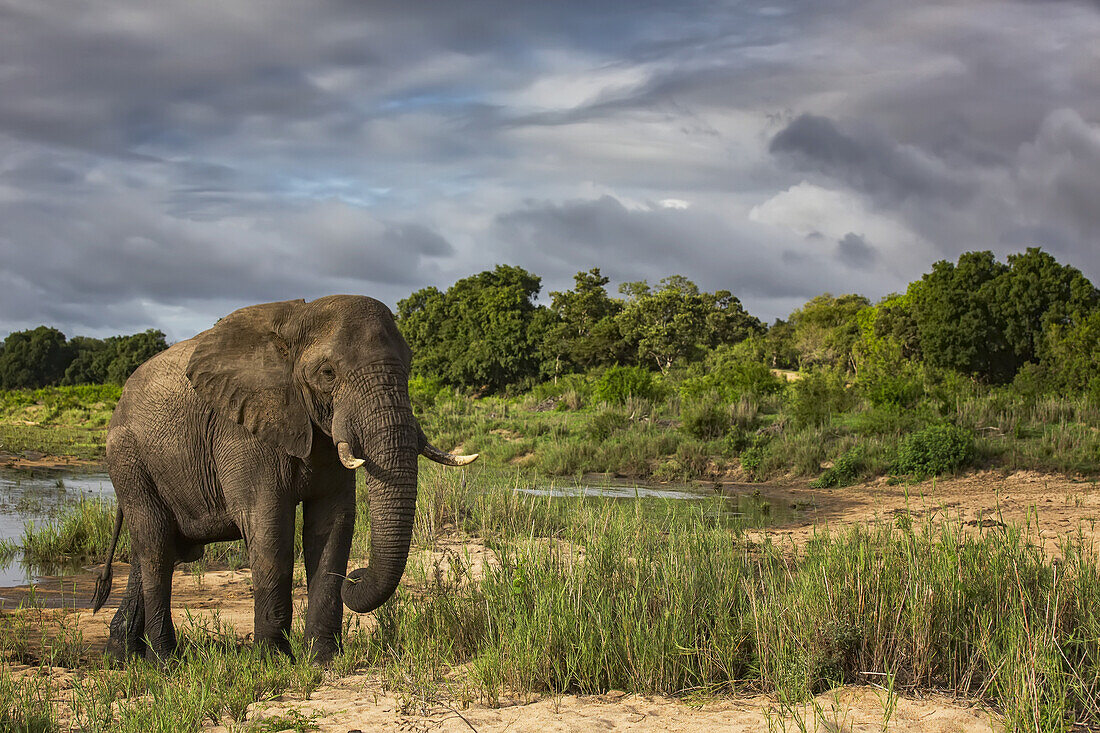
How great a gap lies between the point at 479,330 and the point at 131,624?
5408 centimetres

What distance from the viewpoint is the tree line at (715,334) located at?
42594 millimetres

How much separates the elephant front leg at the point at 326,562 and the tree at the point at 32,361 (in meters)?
78.6

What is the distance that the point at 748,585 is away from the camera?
5680 mm

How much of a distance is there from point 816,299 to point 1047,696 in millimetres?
76968

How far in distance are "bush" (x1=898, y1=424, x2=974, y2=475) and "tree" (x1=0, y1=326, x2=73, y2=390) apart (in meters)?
73.8

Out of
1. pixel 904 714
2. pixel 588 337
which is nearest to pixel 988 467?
pixel 904 714

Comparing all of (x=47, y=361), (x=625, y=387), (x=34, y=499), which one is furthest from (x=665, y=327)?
(x=47, y=361)

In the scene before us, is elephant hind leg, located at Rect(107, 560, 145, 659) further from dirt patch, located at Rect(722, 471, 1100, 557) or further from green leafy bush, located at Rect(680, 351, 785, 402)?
green leafy bush, located at Rect(680, 351, 785, 402)

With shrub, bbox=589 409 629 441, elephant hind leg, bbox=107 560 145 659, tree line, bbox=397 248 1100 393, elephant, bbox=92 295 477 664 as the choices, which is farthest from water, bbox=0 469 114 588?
tree line, bbox=397 248 1100 393

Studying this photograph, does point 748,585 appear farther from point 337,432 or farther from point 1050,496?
point 1050,496

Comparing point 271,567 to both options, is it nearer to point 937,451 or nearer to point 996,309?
point 937,451

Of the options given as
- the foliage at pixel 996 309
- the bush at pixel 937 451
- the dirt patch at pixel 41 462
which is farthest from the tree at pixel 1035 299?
the dirt patch at pixel 41 462

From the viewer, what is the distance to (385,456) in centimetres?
575

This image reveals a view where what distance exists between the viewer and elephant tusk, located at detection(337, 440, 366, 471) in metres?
5.57
